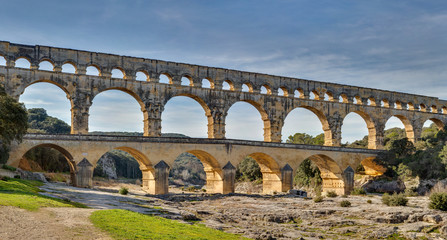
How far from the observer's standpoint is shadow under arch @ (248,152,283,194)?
42.4m

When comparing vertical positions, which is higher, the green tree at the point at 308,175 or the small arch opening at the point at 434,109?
the small arch opening at the point at 434,109

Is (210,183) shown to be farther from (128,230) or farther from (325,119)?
(128,230)

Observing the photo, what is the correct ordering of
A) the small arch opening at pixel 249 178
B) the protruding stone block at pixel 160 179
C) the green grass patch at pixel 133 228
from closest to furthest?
the green grass patch at pixel 133 228
the protruding stone block at pixel 160 179
the small arch opening at pixel 249 178

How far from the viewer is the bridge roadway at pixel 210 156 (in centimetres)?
3500

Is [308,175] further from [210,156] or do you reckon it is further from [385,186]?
[210,156]

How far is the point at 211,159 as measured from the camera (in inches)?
1591

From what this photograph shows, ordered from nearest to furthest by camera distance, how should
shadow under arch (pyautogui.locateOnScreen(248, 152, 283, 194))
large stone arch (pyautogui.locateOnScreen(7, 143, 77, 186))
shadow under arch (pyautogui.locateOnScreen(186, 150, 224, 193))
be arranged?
large stone arch (pyautogui.locateOnScreen(7, 143, 77, 186)) → shadow under arch (pyautogui.locateOnScreen(186, 150, 224, 193)) → shadow under arch (pyautogui.locateOnScreen(248, 152, 283, 194))

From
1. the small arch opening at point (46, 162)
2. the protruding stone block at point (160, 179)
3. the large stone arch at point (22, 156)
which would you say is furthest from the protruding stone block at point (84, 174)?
the small arch opening at point (46, 162)

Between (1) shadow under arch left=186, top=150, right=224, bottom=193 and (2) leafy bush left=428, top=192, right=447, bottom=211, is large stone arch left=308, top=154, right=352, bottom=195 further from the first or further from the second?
(2) leafy bush left=428, top=192, right=447, bottom=211

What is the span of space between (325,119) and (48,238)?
40.5 m

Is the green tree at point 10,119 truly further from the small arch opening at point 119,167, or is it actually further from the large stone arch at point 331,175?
the small arch opening at point 119,167

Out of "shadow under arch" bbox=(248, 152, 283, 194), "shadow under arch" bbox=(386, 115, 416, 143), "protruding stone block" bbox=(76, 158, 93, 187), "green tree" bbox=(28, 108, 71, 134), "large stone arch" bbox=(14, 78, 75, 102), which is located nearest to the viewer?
"protruding stone block" bbox=(76, 158, 93, 187)

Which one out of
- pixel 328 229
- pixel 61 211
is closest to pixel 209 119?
pixel 328 229

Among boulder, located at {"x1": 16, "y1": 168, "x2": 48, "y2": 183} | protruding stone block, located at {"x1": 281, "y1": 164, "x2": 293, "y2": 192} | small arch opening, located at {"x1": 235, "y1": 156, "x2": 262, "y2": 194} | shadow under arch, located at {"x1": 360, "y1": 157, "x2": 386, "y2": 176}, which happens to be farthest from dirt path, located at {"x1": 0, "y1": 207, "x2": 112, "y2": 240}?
small arch opening, located at {"x1": 235, "y1": 156, "x2": 262, "y2": 194}
